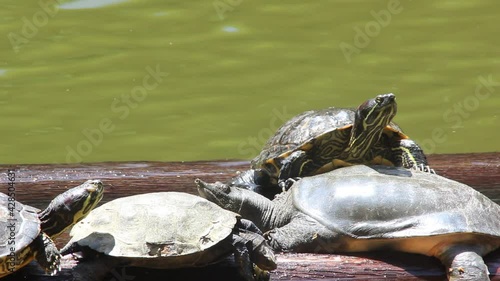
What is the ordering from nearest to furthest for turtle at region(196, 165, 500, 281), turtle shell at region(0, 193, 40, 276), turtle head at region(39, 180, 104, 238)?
turtle shell at region(0, 193, 40, 276) < turtle head at region(39, 180, 104, 238) < turtle at region(196, 165, 500, 281)

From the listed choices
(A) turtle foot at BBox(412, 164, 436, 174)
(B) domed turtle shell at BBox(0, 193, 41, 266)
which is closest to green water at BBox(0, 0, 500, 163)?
(A) turtle foot at BBox(412, 164, 436, 174)

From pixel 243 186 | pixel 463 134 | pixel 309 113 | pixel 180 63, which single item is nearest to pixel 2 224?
pixel 243 186

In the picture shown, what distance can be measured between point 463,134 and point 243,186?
338 centimetres

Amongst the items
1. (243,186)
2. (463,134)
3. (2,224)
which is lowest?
(463,134)

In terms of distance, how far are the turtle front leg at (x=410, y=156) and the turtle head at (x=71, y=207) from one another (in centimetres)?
176

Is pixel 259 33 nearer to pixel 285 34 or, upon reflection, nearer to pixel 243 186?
pixel 285 34

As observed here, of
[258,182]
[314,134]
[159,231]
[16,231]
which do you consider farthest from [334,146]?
[16,231]

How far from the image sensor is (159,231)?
354 centimetres

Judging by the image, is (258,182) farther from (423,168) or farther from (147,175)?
(423,168)

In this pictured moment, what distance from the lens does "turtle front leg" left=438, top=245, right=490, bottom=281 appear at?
12.0 feet

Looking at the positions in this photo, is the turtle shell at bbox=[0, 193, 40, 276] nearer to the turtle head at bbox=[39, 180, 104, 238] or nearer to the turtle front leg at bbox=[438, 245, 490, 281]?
the turtle head at bbox=[39, 180, 104, 238]

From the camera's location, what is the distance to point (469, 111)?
316 inches

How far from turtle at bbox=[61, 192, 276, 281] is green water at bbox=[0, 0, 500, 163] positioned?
3638mm

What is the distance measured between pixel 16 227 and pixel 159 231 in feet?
1.70
